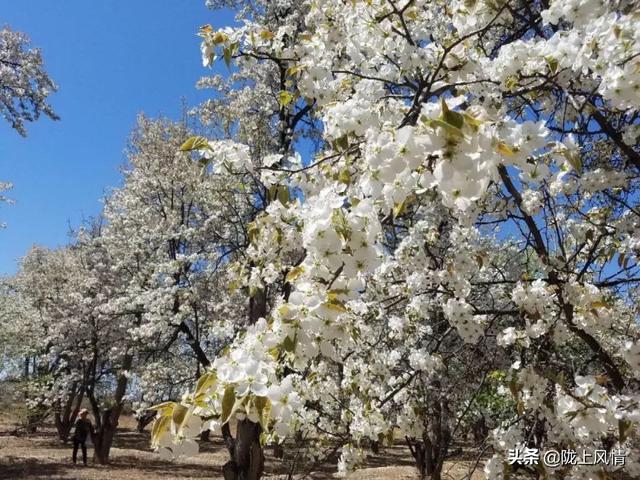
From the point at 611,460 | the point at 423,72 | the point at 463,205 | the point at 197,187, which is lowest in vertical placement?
the point at 611,460

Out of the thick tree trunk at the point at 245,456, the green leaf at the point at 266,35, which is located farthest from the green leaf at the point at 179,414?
A: the thick tree trunk at the point at 245,456

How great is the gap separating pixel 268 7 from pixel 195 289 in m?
5.78

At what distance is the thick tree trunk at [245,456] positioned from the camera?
8211mm

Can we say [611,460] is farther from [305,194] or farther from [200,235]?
[200,235]

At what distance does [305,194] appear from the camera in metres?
2.98

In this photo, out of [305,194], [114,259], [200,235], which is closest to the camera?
[305,194]

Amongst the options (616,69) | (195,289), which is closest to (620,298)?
(616,69)

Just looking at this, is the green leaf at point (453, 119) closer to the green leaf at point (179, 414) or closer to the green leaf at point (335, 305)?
the green leaf at point (335, 305)

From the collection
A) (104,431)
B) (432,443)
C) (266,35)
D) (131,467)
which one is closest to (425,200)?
(266,35)

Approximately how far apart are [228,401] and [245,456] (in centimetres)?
832

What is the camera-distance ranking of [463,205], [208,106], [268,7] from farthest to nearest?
[208,106] < [268,7] < [463,205]

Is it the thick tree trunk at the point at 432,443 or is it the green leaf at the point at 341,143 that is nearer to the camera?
the green leaf at the point at 341,143

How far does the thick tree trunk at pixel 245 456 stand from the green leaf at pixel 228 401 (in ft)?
23.5

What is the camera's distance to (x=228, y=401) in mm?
1315
